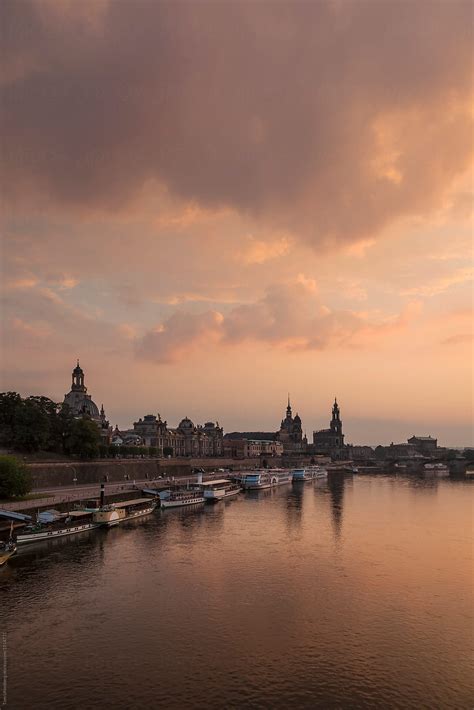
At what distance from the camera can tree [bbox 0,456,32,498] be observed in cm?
6084

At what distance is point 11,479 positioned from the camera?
6103 centimetres

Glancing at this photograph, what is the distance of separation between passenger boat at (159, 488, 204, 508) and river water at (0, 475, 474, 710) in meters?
25.6

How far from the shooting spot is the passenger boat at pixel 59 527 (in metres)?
51.2

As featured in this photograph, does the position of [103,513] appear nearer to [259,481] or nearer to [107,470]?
[107,470]

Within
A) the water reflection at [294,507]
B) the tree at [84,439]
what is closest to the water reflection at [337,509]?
the water reflection at [294,507]

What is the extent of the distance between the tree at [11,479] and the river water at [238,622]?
11.0m

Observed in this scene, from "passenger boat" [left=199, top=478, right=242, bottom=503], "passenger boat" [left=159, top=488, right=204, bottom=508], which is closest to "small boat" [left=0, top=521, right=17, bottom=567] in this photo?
"passenger boat" [left=159, top=488, right=204, bottom=508]

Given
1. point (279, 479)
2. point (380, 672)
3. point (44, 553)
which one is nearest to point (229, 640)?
point (380, 672)

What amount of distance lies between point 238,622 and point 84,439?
243ft

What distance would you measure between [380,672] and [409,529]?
4128 centimetres

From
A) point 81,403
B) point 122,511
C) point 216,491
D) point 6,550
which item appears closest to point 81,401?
point 81,403

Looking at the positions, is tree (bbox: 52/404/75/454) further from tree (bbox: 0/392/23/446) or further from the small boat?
the small boat

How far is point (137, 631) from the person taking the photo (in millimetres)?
30609

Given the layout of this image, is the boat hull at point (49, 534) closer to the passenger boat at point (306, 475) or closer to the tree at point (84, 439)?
the tree at point (84, 439)
